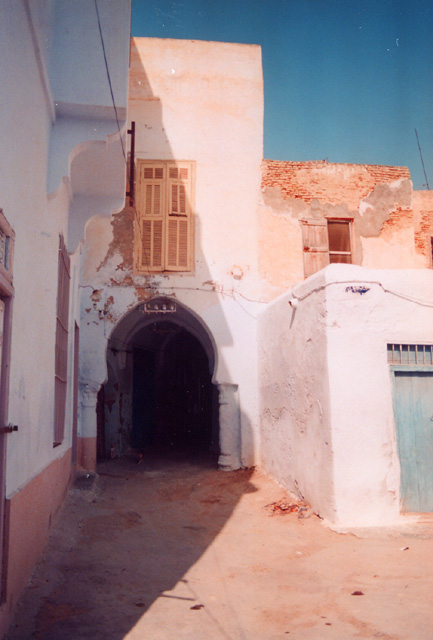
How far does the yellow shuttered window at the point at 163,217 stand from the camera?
10.6m

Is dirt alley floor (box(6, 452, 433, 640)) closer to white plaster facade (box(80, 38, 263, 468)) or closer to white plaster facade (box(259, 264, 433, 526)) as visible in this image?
white plaster facade (box(259, 264, 433, 526))

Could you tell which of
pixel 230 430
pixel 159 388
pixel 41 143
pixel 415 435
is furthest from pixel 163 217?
pixel 159 388

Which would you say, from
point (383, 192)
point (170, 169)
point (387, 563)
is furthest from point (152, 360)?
point (387, 563)

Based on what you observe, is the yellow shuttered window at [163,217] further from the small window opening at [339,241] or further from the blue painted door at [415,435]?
the blue painted door at [415,435]

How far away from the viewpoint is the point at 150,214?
1080 centimetres

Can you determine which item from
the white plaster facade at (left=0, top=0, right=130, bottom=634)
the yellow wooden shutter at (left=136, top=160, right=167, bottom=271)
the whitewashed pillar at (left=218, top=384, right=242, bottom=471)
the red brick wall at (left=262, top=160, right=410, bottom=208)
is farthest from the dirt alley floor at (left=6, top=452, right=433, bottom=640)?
the red brick wall at (left=262, top=160, right=410, bottom=208)

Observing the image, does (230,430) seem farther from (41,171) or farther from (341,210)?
(41,171)

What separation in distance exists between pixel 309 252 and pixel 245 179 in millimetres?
1987

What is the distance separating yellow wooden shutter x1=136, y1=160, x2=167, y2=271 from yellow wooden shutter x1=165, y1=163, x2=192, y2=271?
139mm

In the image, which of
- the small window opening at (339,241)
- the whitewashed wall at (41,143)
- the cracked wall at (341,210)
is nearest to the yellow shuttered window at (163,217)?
the cracked wall at (341,210)

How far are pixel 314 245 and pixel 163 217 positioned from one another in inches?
122

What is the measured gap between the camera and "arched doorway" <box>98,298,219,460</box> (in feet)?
39.5

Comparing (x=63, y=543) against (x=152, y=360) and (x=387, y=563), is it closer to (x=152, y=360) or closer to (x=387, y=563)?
(x=387, y=563)

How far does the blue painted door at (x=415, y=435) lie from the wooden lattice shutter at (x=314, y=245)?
4.61 meters
